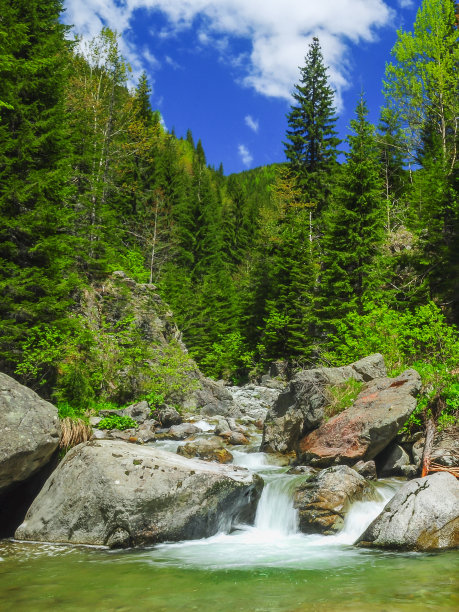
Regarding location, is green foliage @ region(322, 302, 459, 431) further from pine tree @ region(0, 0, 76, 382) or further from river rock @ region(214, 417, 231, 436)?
pine tree @ region(0, 0, 76, 382)

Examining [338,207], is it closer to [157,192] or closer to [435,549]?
[435,549]

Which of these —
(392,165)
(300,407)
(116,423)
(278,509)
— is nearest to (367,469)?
(278,509)

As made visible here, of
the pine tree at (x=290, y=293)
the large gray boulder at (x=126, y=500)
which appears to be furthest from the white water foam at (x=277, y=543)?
the pine tree at (x=290, y=293)

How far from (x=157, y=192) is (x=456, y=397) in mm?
32686

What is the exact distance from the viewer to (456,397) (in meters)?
10.5

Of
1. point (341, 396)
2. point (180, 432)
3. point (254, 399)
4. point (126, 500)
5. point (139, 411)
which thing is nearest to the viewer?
point (126, 500)

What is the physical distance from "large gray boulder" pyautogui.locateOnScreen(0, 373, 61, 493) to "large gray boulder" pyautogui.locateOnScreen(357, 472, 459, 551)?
576cm

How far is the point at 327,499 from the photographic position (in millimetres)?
7809

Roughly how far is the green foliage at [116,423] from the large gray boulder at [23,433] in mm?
5402

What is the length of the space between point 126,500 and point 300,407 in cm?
648

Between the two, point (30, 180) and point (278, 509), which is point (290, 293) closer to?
point (30, 180)

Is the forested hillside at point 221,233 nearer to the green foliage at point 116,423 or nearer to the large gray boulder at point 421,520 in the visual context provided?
the green foliage at point 116,423

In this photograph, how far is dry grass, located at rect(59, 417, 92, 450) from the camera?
8.63m

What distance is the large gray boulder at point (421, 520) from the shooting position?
645cm
